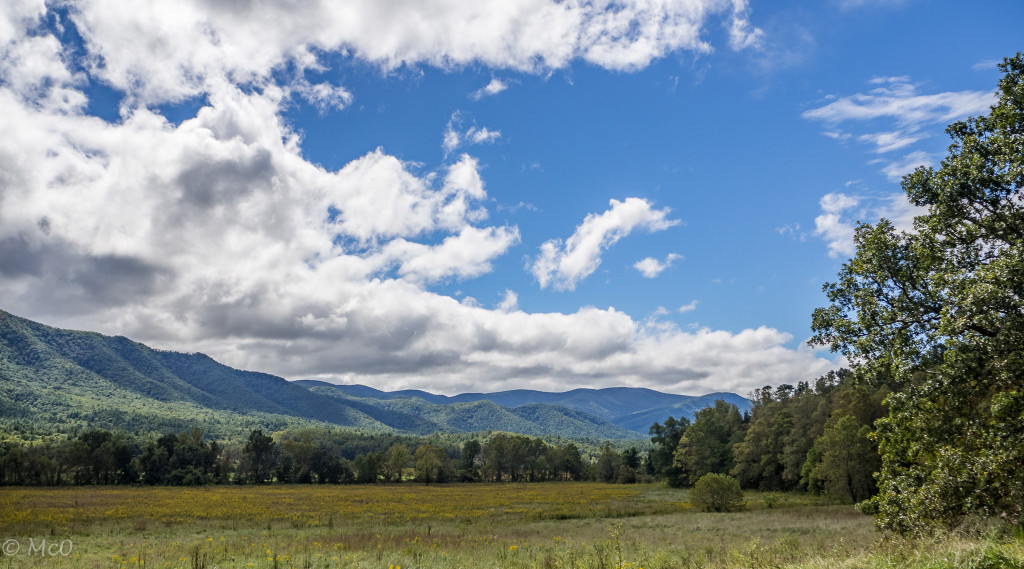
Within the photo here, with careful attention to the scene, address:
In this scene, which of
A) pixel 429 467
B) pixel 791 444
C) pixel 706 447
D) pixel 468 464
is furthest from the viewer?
pixel 468 464

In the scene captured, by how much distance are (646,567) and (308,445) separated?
119 metres

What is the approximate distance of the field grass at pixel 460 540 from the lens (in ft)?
37.1

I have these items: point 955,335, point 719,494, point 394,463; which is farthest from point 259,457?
point 955,335

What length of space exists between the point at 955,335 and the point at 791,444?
6917cm

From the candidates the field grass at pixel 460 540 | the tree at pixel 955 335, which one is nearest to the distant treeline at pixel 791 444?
the field grass at pixel 460 540

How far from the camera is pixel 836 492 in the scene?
52250 mm

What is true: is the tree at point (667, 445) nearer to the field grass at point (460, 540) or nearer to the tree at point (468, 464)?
the field grass at point (460, 540)

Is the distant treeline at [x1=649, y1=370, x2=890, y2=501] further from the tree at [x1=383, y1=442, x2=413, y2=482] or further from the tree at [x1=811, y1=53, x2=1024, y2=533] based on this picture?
the tree at [x1=383, y1=442, x2=413, y2=482]

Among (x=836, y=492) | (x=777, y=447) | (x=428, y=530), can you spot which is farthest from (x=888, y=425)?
(x=777, y=447)

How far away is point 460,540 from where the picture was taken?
28312 millimetres

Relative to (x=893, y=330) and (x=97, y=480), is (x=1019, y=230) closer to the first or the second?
(x=893, y=330)

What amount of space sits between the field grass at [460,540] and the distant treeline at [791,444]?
6.85 m

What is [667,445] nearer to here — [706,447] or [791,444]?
[706,447]

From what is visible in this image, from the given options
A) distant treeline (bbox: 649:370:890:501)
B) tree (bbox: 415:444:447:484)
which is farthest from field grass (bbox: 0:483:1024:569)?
tree (bbox: 415:444:447:484)
